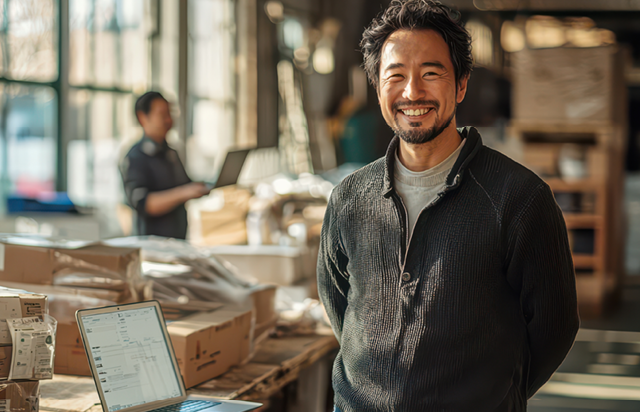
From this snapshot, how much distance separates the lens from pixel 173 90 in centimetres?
598

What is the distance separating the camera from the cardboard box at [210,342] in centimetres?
211

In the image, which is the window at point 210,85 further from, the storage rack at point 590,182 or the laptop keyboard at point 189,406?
the laptop keyboard at point 189,406

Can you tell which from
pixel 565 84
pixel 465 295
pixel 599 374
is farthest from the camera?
pixel 565 84

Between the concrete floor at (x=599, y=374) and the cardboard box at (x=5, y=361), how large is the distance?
2899 mm

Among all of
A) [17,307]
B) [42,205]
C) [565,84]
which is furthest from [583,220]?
[17,307]

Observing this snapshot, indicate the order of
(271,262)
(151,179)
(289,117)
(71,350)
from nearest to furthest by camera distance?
(71,350), (151,179), (271,262), (289,117)

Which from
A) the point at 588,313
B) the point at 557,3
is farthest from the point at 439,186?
the point at 557,3

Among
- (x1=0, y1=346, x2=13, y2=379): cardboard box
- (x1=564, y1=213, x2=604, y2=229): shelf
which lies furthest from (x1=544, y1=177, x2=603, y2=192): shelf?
(x1=0, y1=346, x2=13, y2=379): cardboard box

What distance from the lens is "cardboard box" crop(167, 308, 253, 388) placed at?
6.91ft

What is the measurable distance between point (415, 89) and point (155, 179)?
2.38 meters

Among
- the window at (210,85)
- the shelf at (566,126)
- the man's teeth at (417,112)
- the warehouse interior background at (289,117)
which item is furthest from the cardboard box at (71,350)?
the shelf at (566,126)

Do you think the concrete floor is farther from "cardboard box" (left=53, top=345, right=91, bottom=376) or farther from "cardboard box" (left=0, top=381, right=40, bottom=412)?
"cardboard box" (left=0, top=381, right=40, bottom=412)

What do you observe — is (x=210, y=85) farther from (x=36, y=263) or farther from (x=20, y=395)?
(x=20, y=395)

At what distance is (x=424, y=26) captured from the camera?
1563 millimetres
